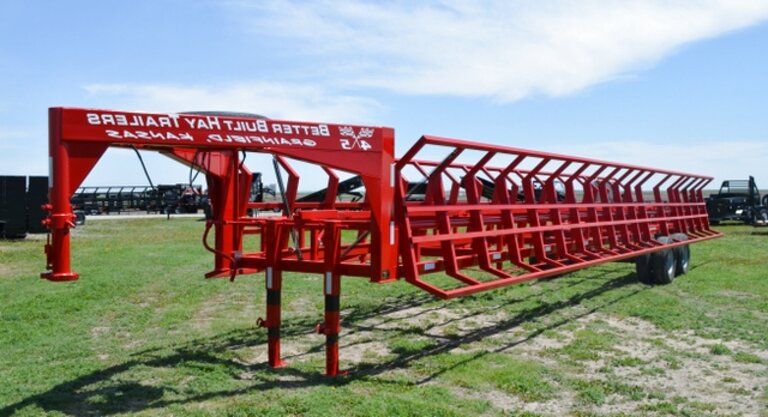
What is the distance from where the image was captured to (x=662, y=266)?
11.2 m

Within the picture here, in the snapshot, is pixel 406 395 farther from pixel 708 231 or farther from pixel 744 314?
pixel 708 231

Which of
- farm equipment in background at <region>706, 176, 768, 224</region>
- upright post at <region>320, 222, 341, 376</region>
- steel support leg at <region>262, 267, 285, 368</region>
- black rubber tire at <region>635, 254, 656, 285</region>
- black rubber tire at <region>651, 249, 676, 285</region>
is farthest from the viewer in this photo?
farm equipment in background at <region>706, 176, 768, 224</region>

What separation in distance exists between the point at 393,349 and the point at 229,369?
1.70 metres

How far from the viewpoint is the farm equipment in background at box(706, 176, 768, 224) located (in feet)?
86.8

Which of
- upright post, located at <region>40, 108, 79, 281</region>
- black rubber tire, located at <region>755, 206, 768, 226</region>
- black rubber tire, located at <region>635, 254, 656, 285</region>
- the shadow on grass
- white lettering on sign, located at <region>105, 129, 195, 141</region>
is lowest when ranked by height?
the shadow on grass

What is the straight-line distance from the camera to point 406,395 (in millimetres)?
5328

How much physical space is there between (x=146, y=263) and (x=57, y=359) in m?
8.10

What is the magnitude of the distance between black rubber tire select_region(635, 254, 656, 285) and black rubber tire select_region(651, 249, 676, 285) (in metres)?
0.05

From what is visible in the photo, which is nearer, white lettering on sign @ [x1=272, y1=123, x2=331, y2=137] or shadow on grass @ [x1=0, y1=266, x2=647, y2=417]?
shadow on grass @ [x1=0, y1=266, x2=647, y2=417]

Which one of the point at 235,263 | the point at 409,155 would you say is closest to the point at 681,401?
the point at 409,155

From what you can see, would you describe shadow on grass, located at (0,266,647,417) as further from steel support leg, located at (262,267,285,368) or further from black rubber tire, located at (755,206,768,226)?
black rubber tire, located at (755,206,768,226)

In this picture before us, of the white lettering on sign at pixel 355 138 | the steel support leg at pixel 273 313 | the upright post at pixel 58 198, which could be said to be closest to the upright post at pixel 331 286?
the steel support leg at pixel 273 313

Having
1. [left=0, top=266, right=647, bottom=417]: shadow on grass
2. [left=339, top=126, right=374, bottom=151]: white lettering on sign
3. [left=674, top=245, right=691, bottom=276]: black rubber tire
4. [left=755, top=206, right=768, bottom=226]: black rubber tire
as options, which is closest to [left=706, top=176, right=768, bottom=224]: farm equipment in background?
[left=755, top=206, right=768, bottom=226]: black rubber tire

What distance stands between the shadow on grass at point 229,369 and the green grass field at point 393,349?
0.02m
